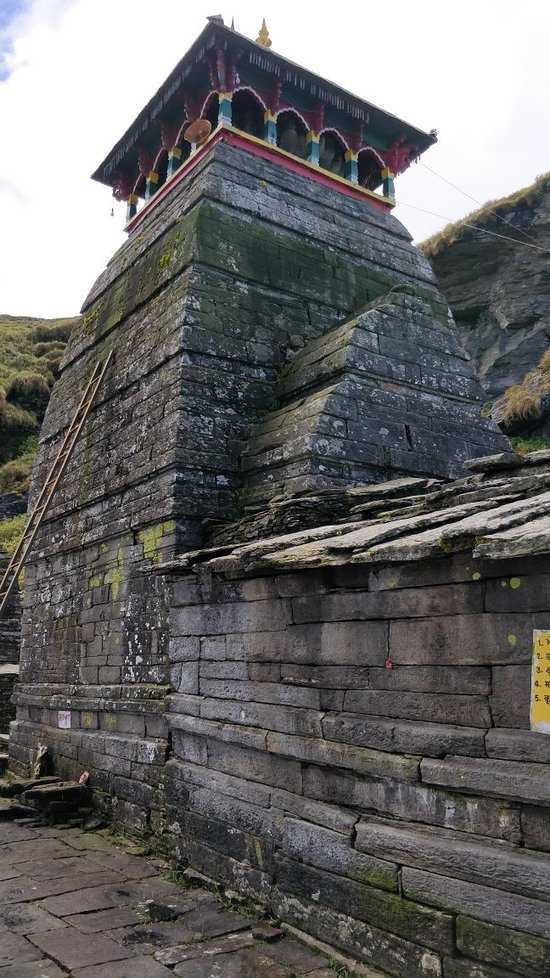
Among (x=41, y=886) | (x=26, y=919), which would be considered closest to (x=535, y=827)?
(x=26, y=919)

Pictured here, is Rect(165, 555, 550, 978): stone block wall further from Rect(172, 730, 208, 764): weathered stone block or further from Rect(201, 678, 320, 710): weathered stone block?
Rect(172, 730, 208, 764): weathered stone block

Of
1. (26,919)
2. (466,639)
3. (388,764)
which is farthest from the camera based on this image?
(26,919)

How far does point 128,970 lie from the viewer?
15.5ft

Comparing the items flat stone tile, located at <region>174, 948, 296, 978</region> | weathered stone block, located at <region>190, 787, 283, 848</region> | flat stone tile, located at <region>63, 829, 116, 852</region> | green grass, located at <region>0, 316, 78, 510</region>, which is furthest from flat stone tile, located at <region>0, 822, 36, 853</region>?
green grass, located at <region>0, 316, 78, 510</region>

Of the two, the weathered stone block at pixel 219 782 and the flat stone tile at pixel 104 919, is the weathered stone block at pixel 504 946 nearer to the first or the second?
the weathered stone block at pixel 219 782

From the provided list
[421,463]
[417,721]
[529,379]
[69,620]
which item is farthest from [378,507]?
[529,379]

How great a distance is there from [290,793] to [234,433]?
15.0 feet

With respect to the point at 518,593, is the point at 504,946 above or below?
below

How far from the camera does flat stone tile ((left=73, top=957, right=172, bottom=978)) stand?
466cm

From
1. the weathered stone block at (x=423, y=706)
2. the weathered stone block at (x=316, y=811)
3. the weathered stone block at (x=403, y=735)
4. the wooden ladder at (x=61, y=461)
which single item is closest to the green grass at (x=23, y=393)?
the wooden ladder at (x=61, y=461)

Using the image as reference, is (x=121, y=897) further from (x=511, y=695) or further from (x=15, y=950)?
(x=511, y=695)

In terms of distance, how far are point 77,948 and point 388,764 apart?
262 centimetres

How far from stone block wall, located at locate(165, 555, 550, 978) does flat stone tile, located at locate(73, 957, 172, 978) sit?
3.48 ft

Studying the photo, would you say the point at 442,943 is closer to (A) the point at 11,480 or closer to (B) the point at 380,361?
(B) the point at 380,361
